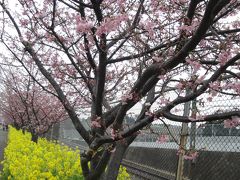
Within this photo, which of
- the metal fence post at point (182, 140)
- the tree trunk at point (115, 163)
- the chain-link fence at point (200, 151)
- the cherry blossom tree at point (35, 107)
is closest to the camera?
the chain-link fence at point (200, 151)

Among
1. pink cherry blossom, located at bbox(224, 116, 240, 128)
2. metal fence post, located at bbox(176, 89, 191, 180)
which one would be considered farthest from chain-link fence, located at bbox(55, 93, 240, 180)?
pink cherry blossom, located at bbox(224, 116, 240, 128)

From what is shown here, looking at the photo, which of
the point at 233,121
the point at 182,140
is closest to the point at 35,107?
the point at 182,140

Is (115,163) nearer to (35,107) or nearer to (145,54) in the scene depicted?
(145,54)

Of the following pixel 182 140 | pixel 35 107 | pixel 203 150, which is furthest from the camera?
pixel 35 107

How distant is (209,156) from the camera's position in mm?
4398

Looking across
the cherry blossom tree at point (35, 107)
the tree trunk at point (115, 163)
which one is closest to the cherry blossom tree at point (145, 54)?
the tree trunk at point (115, 163)

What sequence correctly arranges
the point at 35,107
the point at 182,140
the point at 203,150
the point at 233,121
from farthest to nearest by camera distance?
the point at 35,107, the point at 182,140, the point at 203,150, the point at 233,121

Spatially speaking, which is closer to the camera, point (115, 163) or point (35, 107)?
point (115, 163)

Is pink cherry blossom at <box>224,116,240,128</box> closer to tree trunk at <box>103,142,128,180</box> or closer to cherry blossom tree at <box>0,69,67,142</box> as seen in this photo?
tree trunk at <box>103,142,128,180</box>


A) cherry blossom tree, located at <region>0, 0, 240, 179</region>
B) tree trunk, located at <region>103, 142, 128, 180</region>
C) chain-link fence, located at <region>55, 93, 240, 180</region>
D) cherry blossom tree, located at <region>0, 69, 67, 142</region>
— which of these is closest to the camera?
cherry blossom tree, located at <region>0, 0, 240, 179</region>

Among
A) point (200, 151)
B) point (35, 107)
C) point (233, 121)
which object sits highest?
point (35, 107)

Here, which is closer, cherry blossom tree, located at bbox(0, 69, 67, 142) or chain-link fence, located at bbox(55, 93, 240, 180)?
chain-link fence, located at bbox(55, 93, 240, 180)

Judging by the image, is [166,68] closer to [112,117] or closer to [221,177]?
[112,117]

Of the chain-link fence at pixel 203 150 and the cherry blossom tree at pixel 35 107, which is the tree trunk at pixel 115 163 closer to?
the chain-link fence at pixel 203 150
